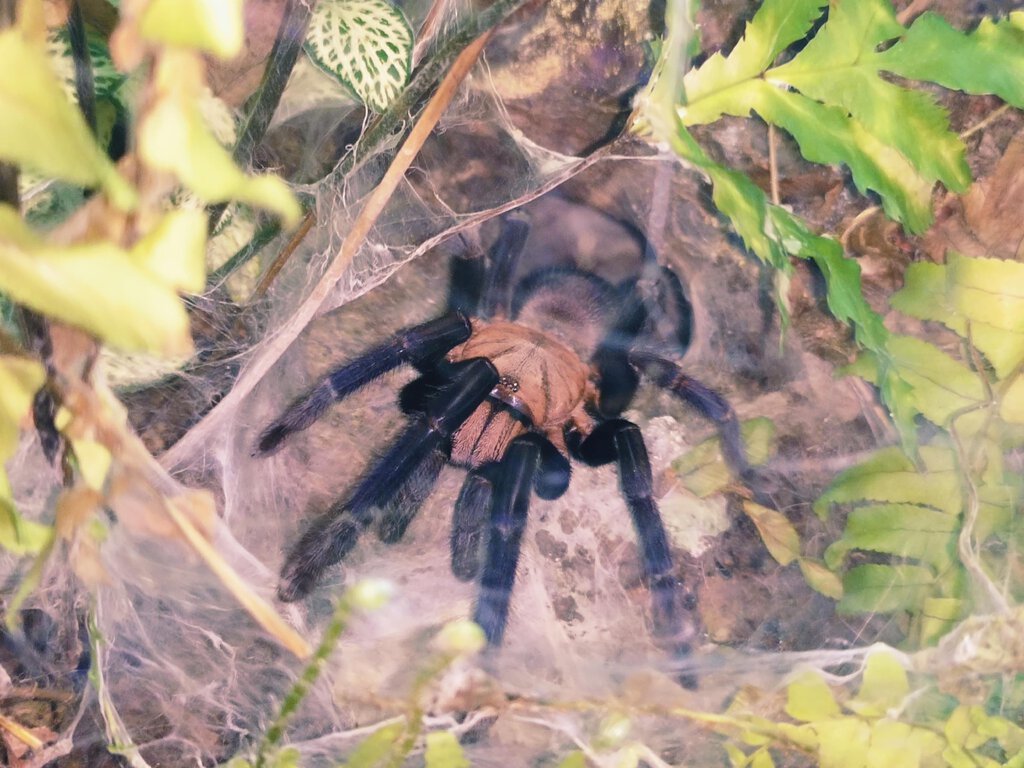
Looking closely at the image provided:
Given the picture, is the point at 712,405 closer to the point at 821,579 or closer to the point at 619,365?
the point at 619,365

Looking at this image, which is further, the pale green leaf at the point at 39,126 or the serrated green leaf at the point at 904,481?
the serrated green leaf at the point at 904,481

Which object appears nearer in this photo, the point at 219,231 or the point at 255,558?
the point at 219,231

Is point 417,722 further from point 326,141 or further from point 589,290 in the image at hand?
point 589,290

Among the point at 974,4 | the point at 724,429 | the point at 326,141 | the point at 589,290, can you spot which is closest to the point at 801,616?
the point at 724,429

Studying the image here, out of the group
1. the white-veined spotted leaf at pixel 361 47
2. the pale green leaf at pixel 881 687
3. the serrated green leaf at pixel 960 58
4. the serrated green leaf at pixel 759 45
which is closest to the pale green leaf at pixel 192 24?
the white-veined spotted leaf at pixel 361 47

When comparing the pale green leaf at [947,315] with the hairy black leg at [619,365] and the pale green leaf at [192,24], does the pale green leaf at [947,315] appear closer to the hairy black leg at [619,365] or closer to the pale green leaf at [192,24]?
the hairy black leg at [619,365]

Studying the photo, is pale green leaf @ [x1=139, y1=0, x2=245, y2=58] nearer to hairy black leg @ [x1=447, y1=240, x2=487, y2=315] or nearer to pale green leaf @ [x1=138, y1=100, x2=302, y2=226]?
pale green leaf @ [x1=138, y1=100, x2=302, y2=226]
